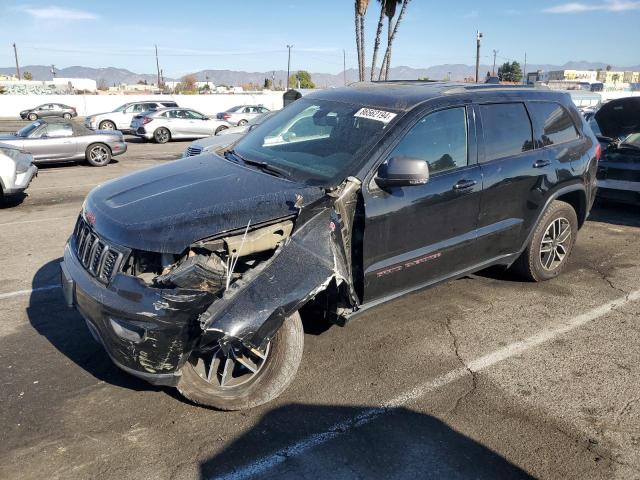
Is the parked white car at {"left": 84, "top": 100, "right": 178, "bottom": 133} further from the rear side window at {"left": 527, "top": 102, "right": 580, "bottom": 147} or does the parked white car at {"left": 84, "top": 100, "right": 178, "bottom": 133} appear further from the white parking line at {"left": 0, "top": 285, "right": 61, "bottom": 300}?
the rear side window at {"left": 527, "top": 102, "right": 580, "bottom": 147}

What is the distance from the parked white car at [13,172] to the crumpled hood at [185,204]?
592cm

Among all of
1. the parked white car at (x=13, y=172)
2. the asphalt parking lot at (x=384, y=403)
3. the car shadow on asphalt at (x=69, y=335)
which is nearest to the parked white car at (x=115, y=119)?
the parked white car at (x=13, y=172)

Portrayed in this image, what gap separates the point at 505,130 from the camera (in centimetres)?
447

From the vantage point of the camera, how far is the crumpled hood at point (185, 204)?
2.96m

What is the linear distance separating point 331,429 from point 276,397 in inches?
17.1

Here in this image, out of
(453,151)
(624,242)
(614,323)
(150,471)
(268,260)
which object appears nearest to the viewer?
(150,471)

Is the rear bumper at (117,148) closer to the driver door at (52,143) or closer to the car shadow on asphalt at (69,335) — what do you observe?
the driver door at (52,143)

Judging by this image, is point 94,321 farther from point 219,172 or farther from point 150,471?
point 219,172

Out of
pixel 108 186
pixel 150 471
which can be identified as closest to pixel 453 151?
pixel 108 186

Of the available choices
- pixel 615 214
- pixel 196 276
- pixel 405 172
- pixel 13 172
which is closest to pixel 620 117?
pixel 615 214

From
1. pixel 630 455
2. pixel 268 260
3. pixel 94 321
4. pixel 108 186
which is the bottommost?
pixel 630 455

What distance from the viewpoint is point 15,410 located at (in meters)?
3.22

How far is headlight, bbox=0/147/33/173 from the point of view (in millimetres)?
8767

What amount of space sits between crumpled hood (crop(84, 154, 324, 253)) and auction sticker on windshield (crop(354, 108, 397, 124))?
86 centimetres
